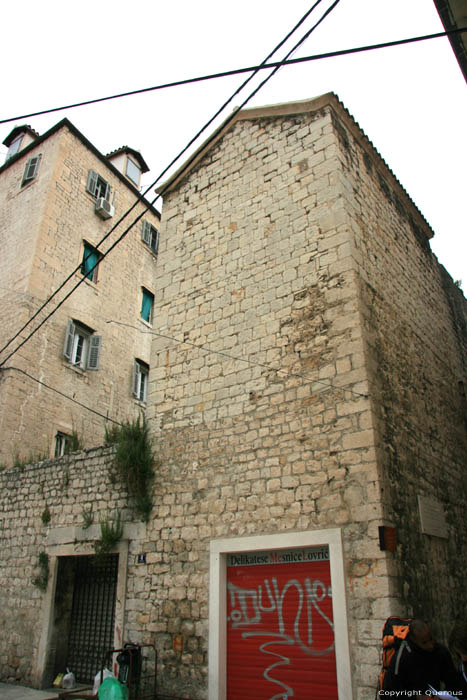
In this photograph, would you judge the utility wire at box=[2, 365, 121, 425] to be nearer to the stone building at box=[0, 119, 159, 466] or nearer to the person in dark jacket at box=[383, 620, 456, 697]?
the stone building at box=[0, 119, 159, 466]

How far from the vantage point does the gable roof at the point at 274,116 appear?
8109 mm

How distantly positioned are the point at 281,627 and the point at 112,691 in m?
2.10

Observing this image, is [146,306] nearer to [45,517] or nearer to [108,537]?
[45,517]

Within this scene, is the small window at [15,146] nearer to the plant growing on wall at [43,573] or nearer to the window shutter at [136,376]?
the window shutter at [136,376]

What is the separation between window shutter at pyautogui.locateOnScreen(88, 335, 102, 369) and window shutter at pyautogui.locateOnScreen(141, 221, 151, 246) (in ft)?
14.8

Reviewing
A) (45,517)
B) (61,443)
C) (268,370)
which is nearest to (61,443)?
(61,443)

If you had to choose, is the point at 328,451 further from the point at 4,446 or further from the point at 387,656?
Result: the point at 4,446

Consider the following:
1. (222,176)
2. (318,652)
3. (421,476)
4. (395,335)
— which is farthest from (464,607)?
(222,176)

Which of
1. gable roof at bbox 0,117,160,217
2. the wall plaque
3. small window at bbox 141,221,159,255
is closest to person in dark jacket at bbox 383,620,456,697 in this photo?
the wall plaque

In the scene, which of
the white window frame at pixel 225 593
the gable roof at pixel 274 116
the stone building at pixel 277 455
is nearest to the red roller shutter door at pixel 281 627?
the stone building at pixel 277 455

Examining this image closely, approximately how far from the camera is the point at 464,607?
688cm

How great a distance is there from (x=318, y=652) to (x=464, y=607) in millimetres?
2538

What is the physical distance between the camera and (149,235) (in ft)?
55.7

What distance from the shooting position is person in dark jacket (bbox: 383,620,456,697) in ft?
11.6
